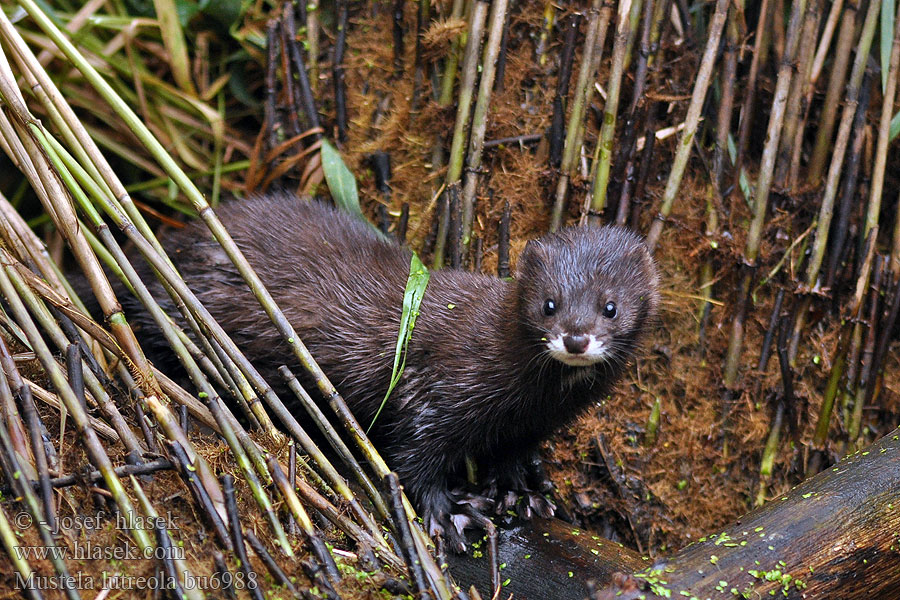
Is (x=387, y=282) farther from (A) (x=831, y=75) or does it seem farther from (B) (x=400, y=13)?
(A) (x=831, y=75)

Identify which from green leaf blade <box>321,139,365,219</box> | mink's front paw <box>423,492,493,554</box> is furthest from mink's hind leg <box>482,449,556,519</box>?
green leaf blade <box>321,139,365,219</box>


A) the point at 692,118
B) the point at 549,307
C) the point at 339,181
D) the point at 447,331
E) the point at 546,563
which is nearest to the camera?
the point at 546,563

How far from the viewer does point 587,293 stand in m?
3.95

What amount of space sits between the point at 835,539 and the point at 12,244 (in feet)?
11.9

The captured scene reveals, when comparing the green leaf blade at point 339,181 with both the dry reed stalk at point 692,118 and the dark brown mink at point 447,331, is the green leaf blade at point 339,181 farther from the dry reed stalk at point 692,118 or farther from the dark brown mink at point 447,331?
the dry reed stalk at point 692,118

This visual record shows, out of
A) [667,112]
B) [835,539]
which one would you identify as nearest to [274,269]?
[667,112]

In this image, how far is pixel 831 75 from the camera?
5.17 metres

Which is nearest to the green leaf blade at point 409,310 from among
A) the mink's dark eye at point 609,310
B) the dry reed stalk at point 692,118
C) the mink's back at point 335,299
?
the mink's back at point 335,299

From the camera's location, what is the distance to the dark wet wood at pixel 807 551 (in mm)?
3131

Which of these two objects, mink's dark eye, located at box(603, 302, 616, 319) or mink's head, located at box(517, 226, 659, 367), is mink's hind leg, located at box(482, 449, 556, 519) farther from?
mink's dark eye, located at box(603, 302, 616, 319)

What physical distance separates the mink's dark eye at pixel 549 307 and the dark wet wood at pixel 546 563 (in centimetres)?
98

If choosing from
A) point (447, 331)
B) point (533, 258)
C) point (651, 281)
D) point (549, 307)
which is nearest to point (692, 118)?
point (651, 281)

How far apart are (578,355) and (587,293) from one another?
1.17ft

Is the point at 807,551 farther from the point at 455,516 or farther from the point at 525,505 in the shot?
the point at 455,516
